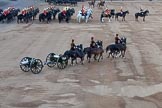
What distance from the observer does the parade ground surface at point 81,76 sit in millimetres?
19438

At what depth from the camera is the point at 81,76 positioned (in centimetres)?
2370

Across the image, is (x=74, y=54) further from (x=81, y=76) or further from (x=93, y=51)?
(x=81, y=76)

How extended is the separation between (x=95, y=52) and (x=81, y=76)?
3422 millimetres

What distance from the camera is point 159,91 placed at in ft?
69.7

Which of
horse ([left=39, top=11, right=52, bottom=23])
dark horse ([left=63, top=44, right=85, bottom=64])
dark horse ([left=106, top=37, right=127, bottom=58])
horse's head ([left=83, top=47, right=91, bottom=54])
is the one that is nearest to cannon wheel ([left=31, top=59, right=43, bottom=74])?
dark horse ([left=63, top=44, right=85, bottom=64])

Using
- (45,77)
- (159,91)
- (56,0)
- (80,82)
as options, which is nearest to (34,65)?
(45,77)

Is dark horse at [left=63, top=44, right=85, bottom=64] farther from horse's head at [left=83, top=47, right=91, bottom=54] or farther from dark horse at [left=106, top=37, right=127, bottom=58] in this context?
dark horse at [left=106, top=37, right=127, bottom=58]

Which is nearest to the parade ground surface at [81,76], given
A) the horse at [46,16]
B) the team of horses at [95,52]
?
the team of horses at [95,52]

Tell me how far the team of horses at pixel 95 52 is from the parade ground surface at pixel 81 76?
441 mm

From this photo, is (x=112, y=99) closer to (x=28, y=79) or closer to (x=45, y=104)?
(x=45, y=104)

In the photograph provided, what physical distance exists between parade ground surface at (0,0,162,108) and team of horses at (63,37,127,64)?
0.44 metres

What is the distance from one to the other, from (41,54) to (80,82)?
7649 millimetres

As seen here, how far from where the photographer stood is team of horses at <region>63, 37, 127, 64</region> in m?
25.5

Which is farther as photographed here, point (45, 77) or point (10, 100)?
point (45, 77)
